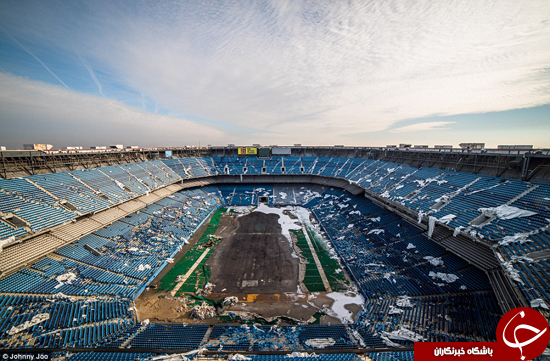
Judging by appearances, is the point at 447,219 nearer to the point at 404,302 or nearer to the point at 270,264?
the point at 404,302

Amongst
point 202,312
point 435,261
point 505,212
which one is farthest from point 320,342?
point 505,212

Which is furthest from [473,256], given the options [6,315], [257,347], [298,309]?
[6,315]

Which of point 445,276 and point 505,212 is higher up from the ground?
point 505,212

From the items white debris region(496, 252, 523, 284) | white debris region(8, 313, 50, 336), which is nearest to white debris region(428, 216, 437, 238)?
white debris region(496, 252, 523, 284)

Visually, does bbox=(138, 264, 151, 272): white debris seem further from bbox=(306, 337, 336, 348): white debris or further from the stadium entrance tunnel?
bbox=(306, 337, 336, 348): white debris

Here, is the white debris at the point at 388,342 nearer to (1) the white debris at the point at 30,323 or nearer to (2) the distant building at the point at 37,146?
(1) the white debris at the point at 30,323

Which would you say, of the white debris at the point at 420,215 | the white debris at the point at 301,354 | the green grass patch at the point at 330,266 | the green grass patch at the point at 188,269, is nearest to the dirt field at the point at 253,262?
the green grass patch at the point at 188,269
